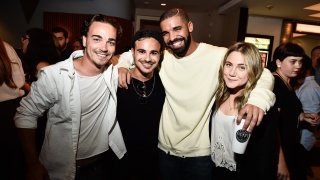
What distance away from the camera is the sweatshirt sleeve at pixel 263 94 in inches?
55.4

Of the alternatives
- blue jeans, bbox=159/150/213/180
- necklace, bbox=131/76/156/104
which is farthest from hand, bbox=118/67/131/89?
blue jeans, bbox=159/150/213/180

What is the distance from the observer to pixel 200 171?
195cm

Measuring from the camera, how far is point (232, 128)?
1591mm

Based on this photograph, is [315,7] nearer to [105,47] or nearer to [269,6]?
[269,6]

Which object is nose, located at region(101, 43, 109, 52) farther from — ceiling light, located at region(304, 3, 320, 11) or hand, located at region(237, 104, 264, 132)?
ceiling light, located at region(304, 3, 320, 11)

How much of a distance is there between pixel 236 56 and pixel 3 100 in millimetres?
1777

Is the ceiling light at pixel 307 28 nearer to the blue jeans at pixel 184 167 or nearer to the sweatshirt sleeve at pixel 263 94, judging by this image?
the sweatshirt sleeve at pixel 263 94

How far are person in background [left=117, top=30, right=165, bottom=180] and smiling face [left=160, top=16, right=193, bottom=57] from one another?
4.7 inches

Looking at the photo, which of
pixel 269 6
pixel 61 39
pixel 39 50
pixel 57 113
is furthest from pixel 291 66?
pixel 269 6

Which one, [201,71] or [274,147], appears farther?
[201,71]

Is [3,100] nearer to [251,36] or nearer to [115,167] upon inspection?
[115,167]

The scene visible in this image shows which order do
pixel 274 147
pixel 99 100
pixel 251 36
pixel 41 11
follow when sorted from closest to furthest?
pixel 274 147
pixel 99 100
pixel 41 11
pixel 251 36

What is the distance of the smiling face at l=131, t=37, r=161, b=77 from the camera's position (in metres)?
1.89

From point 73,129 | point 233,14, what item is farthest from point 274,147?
point 233,14
